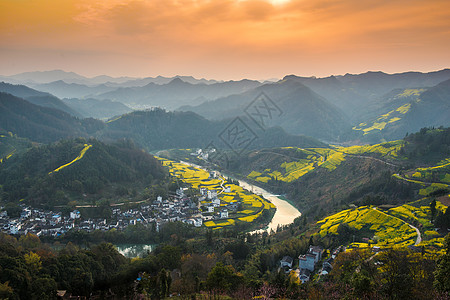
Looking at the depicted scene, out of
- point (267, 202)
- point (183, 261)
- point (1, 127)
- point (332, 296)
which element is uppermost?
point (1, 127)

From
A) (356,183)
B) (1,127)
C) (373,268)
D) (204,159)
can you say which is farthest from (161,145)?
(373,268)

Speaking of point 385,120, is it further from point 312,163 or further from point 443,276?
point 443,276

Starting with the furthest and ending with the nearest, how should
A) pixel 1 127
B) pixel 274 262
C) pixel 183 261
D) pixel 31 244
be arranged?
pixel 1 127, pixel 31 244, pixel 274 262, pixel 183 261

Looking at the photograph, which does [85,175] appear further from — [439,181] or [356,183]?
[439,181]

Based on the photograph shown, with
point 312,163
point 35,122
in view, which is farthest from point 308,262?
point 35,122

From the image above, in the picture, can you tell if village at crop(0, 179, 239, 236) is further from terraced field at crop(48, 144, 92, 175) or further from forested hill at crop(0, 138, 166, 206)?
terraced field at crop(48, 144, 92, 175)
